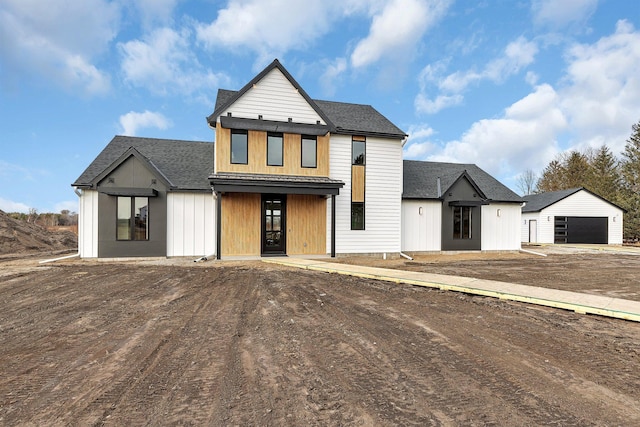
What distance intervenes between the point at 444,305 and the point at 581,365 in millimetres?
2741

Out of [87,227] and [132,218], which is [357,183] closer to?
[132,218]

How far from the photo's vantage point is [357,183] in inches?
591

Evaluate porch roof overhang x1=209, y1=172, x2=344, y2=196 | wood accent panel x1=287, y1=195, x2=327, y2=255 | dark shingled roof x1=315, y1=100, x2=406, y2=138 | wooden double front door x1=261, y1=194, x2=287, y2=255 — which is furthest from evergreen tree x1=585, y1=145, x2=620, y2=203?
wooden double front door x1=261, y1=194, x2=287, y2=255

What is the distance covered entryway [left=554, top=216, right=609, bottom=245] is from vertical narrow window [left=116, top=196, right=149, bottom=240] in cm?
3138

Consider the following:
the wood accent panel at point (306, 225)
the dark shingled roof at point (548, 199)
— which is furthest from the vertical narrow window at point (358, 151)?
the dark shingled roof at point (548, 199)

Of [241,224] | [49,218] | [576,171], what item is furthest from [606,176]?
[49,218]

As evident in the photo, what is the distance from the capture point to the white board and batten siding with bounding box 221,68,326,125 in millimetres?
13781

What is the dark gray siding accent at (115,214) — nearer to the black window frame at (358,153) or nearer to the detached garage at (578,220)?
the black window frame at (358,153)

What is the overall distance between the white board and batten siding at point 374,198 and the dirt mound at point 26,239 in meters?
19.4

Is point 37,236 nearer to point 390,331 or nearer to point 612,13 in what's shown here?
point 390,331

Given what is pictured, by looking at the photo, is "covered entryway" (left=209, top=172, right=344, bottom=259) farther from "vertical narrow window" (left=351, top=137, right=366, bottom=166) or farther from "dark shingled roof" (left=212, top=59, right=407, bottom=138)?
"dark shingled roof" (left=212, top=59, right=407, bottom=138)

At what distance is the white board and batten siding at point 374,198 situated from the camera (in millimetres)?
14836

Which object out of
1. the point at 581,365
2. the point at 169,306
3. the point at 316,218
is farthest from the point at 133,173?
the point at 581,365

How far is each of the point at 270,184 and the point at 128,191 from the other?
→ 6.31 metres
